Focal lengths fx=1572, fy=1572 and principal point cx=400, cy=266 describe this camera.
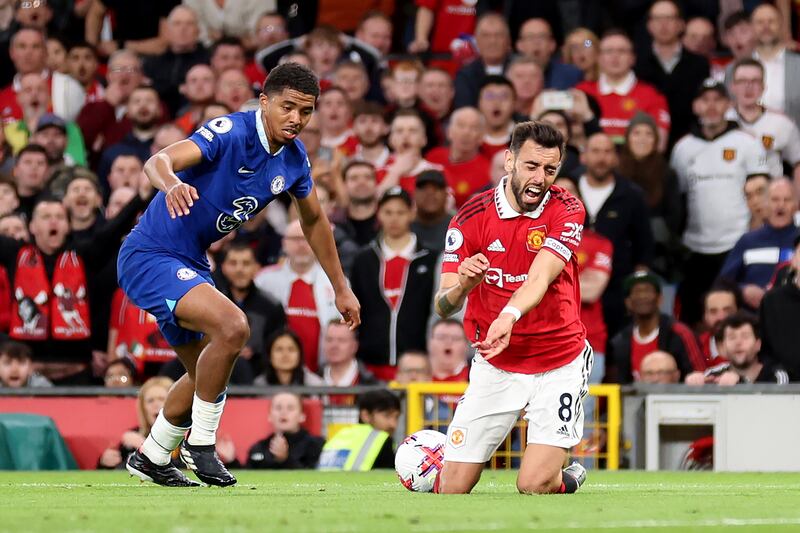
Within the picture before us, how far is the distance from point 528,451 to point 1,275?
22.9 feet

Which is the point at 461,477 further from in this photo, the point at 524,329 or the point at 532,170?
the point at 532,170

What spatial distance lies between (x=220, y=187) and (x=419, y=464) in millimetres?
1900

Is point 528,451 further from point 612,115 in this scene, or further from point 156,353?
point 612,115

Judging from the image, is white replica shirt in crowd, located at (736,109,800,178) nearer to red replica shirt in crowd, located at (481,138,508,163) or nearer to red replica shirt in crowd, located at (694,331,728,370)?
red replica shirt in crowd, located at (694,331,728,370)

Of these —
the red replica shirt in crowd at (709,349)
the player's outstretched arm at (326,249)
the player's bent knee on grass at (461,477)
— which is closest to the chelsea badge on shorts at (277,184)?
the player's outstretched arm at (326,249)

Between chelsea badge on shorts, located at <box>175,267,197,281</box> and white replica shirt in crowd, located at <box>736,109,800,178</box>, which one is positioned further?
white replica shirt in crowd, located at <box>736,109,800,178</box>

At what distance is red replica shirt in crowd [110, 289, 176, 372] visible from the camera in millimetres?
13852

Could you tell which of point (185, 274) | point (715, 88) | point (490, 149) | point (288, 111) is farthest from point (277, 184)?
point (715, 88)

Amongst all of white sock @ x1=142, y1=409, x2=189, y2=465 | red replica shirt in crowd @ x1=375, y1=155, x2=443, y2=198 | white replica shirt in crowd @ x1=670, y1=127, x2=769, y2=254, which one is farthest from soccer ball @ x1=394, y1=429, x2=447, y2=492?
white replica shirt in crowd @ x1=670, y1=127, x2=769, y2=254

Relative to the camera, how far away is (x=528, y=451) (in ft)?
27.8

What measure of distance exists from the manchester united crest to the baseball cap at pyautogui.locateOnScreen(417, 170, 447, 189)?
559cm

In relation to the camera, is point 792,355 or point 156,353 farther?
point 156,353

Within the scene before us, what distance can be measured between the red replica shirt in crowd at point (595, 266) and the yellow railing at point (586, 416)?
795 mm

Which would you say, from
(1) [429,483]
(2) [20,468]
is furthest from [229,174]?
(2) [20,468]
